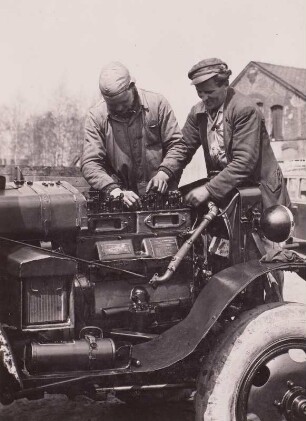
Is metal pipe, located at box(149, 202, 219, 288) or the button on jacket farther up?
the button on jacket

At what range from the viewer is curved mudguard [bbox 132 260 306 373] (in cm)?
330

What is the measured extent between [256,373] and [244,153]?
1.43 metres

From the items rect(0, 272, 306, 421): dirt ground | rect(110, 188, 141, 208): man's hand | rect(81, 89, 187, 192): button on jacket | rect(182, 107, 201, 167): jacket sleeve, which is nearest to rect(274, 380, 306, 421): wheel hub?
rect(0, 272, 306, 421): dirt ground

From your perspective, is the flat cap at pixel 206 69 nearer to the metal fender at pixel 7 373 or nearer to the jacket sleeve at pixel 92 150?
the jacket sleeve at pixel 92 150

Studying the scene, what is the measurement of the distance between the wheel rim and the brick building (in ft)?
94.1

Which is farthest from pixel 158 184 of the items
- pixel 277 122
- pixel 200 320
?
pixel 277 122

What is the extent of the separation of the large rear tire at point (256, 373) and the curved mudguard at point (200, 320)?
14 centimetres

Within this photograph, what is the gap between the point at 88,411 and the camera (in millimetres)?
4332

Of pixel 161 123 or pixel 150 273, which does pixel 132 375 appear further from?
pixel 161 123

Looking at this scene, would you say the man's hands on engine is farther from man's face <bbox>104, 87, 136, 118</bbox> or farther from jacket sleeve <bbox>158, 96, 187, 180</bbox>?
man's face <bbox>104, 87, 136, 118</bbox>

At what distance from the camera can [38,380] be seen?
312cm

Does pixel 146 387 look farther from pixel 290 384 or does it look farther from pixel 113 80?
pixel 113 80

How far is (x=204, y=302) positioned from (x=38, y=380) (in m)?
1.03

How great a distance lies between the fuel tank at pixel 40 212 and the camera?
3330 mm
